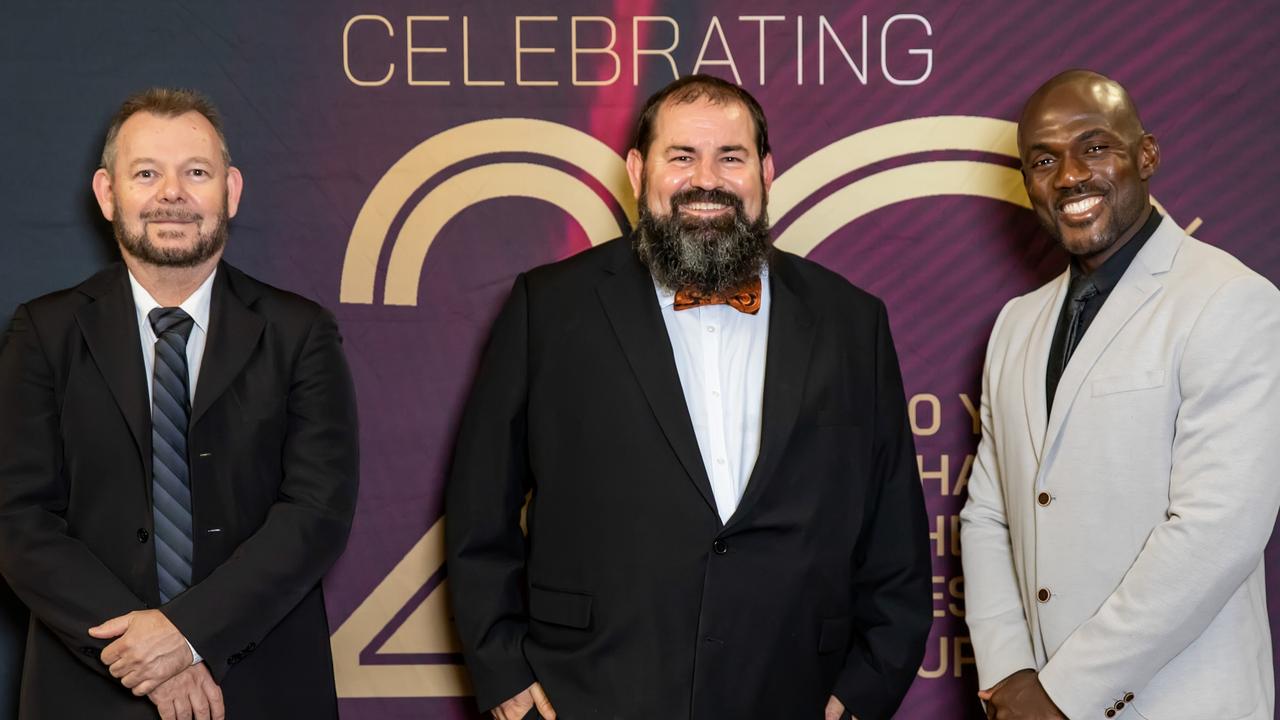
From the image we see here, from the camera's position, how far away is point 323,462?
2717mm

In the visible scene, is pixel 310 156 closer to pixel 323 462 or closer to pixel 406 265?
pixel 406 265

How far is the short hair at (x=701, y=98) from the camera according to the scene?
2.74 meters

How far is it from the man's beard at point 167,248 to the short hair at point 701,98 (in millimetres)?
1011

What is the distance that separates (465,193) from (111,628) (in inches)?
59.7

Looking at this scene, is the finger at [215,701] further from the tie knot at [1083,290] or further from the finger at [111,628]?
the tie knot at [1083,290]

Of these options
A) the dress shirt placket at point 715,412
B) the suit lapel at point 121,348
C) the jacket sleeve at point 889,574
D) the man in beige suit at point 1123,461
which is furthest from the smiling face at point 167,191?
the man in beige suit at point 1123,461

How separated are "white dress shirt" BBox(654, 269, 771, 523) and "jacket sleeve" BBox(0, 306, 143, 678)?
124cm

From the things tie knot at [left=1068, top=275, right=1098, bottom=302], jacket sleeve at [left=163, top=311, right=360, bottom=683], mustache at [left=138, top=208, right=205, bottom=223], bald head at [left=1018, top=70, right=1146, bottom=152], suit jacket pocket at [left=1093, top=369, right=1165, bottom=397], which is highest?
bald head at [left=1018, top=70, right=1146, bottom=152]

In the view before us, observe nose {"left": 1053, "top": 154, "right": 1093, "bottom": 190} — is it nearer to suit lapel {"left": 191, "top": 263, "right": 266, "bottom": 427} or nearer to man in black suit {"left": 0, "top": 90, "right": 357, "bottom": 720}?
man in black suit {"left": 0, "top": 90, "right": 357, "bottom": 720}

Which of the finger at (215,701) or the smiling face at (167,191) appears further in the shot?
the smiling face at (167,191)

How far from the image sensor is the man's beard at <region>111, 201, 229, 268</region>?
106 inches

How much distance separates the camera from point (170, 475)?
2.61 metres

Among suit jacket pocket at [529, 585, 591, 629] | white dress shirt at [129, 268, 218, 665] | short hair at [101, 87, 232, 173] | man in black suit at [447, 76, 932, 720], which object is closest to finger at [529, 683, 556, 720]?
man in black suit at [447, 76, 932, 720]

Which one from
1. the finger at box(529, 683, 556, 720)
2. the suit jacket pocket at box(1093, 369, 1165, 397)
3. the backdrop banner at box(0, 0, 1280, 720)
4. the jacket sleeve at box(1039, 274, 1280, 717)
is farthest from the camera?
the backdrop banner at box(0, 0, 1280, 720)
